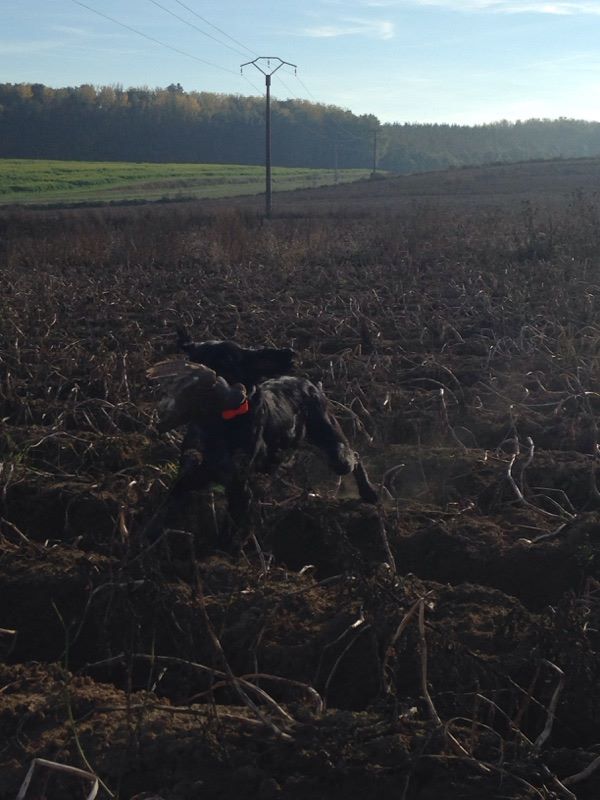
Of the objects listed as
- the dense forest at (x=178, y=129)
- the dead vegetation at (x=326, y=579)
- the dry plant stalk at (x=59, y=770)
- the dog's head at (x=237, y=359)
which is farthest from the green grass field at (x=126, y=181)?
the dry plant stalk at (x=59, y=770)

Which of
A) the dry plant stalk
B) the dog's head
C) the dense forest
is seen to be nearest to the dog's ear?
the dog's head

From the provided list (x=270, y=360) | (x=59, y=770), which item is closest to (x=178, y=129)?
(x=270, y=360)

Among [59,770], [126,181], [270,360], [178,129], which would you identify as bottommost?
[59,770]

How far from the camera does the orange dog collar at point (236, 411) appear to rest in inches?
191

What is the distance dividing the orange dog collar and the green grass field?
147 feet

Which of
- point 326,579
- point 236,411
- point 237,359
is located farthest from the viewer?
point 237,359

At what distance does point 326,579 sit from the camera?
4.35 metres

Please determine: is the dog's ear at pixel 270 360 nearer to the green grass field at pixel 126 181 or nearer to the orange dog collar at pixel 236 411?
the orange dog collar at pixel 236 411

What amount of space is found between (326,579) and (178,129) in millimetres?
84950

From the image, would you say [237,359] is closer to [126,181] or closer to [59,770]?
[59,770]

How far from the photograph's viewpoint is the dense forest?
7575 centimetres

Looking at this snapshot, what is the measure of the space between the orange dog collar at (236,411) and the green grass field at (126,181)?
4466cm

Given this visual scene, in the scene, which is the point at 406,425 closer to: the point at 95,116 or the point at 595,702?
the point at 595,702

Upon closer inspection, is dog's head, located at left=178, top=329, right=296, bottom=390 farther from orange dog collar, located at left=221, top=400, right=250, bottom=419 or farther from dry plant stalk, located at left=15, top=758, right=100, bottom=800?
dry plant stalk, located at left=15, top=758, right=100, bottom=800
